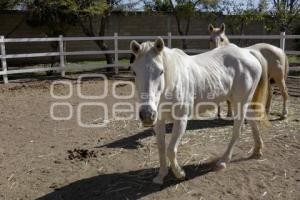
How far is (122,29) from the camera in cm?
Answer: 1848

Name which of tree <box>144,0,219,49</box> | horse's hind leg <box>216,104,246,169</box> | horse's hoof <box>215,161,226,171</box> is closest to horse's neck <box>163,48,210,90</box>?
horse's hind leg <box>216,104,246,169</box>

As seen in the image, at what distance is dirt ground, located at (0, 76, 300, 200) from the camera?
149 inches

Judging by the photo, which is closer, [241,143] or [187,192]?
[187,192]

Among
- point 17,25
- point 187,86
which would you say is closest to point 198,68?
point 187,86

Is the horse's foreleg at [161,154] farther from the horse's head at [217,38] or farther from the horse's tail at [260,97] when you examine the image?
the horse's head at [217,38]

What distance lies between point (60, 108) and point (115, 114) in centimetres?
130

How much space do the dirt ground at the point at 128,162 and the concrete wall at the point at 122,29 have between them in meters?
11.3

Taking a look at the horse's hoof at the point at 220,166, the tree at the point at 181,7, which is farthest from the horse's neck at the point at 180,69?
the tree at the point at 181,7

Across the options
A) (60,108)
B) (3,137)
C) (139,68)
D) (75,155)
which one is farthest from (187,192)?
(60,108)

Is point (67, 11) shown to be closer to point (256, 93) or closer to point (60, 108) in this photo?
point (60, 108)

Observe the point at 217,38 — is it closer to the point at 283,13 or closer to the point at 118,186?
the point at 118,186

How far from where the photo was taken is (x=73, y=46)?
58.7ft

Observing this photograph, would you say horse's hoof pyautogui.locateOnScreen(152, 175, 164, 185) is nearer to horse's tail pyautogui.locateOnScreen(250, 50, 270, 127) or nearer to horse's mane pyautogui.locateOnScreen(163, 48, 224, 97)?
horse's mane pyautogui.locateOnScreen(163, 48, 224, 97)

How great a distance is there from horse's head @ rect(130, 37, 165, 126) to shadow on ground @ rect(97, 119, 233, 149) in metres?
1.98
